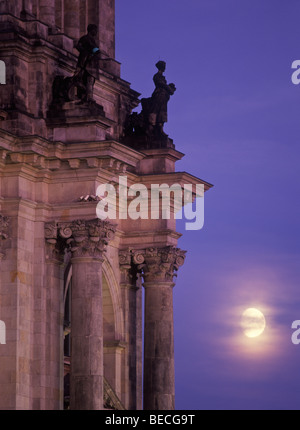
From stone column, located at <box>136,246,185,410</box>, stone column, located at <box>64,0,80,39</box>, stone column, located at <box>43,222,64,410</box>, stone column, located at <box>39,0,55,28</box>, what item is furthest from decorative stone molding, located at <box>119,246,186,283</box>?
stone column, located at <box>39,0,55,28</box>

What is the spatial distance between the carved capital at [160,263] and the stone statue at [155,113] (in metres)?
3.94

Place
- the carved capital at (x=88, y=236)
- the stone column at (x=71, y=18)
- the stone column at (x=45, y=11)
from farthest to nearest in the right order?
the stone column at (x=71, y=18)
the stone column at (x=45, y=11)
the carved capital at (x=88, y=236)

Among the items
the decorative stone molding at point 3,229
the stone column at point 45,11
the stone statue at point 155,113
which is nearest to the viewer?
the decorative stone molding at point 3,229

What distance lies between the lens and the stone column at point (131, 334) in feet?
208

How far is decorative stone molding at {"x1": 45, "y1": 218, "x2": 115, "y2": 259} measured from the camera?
57.8 m

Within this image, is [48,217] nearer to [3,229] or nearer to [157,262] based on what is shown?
[3,229]

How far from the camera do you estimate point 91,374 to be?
5709cm

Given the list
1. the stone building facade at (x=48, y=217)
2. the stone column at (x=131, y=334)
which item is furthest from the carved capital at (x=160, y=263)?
the stone building facade at (x=48, y=217)

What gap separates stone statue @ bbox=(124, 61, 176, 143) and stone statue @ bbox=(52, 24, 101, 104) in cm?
524

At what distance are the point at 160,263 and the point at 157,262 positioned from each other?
0.11m

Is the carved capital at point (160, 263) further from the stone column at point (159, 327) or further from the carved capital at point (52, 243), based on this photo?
the carved capital at point (52, 243)

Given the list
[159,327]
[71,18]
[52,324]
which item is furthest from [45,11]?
[159,327]

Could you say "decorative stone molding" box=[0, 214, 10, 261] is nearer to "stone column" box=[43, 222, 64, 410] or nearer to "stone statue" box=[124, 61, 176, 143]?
"stone column" box=[43, 222, 64, 410]

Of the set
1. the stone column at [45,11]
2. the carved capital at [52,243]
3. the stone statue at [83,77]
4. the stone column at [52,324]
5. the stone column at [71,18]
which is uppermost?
the stone column at [71,18]
